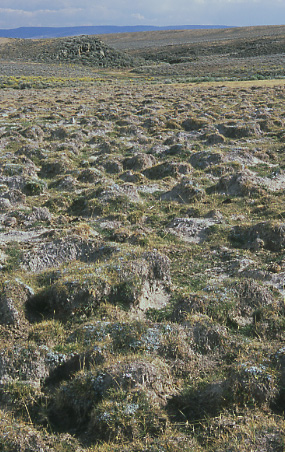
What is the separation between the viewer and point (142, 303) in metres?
8.77

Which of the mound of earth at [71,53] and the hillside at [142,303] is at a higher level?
the mound of earth at [71,53]

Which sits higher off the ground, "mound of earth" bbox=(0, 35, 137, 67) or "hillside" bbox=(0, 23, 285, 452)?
"mound of earth" bbox=(0, 35, 137, 67)

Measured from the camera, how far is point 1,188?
1557 centimetres

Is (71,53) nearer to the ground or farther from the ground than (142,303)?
farther from the ground

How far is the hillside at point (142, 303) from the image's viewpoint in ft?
18.3

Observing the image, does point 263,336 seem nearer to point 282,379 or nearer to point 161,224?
point 282,379

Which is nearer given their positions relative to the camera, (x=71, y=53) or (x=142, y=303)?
(x=142, y=303)

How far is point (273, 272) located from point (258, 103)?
107 feet

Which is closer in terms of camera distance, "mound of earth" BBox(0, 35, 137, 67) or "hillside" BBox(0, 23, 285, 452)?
"hillside" BBox(0, 23, 285, 452)

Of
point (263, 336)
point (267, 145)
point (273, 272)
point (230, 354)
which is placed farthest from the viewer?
point (267, 145)

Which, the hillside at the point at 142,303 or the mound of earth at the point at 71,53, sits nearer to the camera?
the hillside at the point at 142,303

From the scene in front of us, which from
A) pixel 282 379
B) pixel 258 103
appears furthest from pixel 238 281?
pixel 258 103

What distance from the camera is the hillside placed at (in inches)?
220

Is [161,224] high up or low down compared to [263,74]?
down
